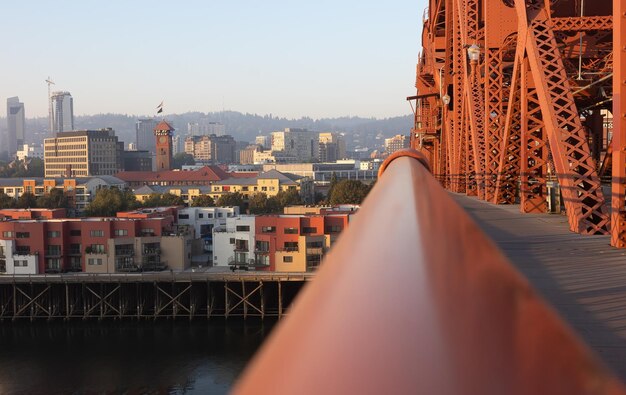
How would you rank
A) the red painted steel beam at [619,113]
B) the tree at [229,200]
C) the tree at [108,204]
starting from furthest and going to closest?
1. the tree at [229,200]
2. the tree at [108,204]
3. the red painted steel beam at [619,113]

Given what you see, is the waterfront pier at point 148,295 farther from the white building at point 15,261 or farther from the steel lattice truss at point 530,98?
the steel lattice truss at point 530,98

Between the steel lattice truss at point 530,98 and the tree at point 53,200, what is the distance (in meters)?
54.9

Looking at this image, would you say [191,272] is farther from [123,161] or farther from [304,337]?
[123,161]

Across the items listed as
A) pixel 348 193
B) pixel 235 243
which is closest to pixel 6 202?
pixel 348 193

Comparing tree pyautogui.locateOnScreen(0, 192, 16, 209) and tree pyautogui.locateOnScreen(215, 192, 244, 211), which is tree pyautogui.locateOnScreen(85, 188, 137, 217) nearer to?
tree pyautogui.locateOnScreen(215, 192, 244, 211)

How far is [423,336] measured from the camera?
0.52 metres

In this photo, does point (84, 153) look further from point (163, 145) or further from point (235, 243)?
point (235, 243)

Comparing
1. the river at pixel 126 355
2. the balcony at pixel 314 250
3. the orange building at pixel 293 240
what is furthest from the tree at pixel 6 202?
the balcony at pixel 314 250

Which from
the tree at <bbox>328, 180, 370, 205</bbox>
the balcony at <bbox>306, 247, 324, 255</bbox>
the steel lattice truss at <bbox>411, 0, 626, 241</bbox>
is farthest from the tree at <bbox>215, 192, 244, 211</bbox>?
the steel lattice truss at <bbox>411, 0, 626, 241</bbox>

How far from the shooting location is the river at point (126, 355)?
24312 millimetres

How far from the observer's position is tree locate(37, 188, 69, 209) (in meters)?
70.7

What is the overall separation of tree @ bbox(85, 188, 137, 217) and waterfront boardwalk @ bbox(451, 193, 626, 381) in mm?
57760

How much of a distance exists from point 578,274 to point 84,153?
4824 inches

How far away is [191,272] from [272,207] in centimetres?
2882
